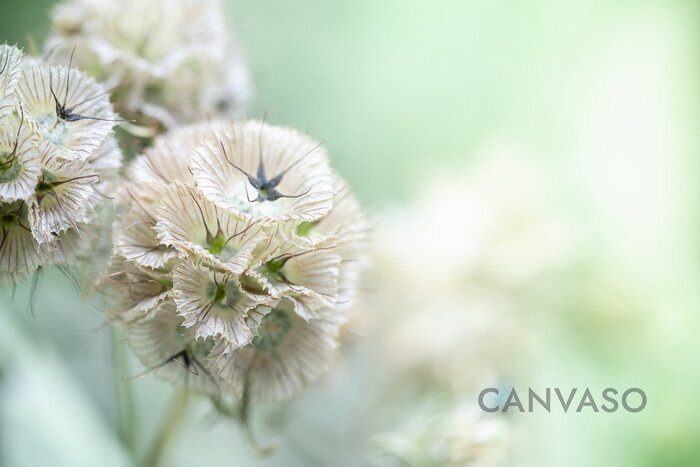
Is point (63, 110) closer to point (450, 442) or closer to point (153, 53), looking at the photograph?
point (153, 53)

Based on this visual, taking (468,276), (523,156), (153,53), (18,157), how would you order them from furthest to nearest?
1. (523,156)
2. (468,276)
3. (153,53)
4. (18,157)

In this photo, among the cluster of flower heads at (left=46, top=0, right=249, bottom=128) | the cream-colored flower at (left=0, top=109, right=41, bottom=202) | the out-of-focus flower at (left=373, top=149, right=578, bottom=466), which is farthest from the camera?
the out-of-focus flower at (left=373, top=149, right=578, bottom=466)

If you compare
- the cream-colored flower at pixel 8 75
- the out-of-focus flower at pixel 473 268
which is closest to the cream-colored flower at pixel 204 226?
the cream-colored flower at pixel 8 75

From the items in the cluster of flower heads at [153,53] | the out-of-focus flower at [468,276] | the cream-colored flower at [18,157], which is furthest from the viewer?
the out-of-focus flower at [468,276]

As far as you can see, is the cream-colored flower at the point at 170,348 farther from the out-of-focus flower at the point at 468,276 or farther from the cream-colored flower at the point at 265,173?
the out-of-focus flower at the point at 468,276

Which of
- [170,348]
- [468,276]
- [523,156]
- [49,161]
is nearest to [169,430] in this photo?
[170,348]

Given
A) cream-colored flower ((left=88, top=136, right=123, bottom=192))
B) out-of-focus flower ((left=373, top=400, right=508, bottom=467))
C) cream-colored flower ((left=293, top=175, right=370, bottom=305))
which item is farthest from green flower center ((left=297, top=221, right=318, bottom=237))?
out-of-focus flower ((left=373, top=400, right=508, bottom=467))

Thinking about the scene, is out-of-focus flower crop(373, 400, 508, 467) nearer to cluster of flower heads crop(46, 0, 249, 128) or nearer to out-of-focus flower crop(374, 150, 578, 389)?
out-of-focus flower crop(374, 150, 578, 389)
